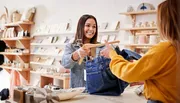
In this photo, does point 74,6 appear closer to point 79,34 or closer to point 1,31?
point 79,34

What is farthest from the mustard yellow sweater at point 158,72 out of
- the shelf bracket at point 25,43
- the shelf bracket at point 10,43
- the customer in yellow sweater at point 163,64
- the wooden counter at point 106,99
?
the shelf bracket at point 10,43

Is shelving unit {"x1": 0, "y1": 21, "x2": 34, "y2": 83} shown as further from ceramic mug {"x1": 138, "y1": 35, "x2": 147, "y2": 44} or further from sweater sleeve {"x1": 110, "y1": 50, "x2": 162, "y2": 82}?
sweater sleeve {"x1": 110, "y1": 50, "x2": 162, "y2": 82}

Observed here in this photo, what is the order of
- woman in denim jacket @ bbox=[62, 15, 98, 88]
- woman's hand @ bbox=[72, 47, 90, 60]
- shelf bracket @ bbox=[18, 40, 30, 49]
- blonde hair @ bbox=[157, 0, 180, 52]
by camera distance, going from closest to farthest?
blonde hair @ bbox=[157, 0, 180, 52]
woman's hand @ bbox=[72, 47, 90, 60]
woman in denim jacket @ bbox=[62, 15, 98, 88]
shelf bracket @ bbox=[18, 40, 30, 49]

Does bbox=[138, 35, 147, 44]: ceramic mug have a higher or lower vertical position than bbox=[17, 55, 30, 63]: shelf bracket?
higher

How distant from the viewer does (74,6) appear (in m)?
4.03

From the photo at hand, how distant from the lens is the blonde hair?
0.91 metres

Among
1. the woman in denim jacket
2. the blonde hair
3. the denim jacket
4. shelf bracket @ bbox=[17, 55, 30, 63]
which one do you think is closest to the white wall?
shelf bracket @ bbox=[17, 55, 30, 63]

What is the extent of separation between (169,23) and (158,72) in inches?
7.9

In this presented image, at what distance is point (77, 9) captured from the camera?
13.1ft

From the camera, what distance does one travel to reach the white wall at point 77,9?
329 cm

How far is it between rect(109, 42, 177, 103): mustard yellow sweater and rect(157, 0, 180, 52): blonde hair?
31 millimetres

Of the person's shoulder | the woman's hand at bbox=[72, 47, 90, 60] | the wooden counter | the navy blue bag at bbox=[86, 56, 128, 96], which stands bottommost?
the wooden counter

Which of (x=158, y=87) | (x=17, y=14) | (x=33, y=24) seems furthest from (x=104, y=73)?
(x=17, y=14)

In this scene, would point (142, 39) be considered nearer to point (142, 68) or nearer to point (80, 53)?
point (80, 53)
